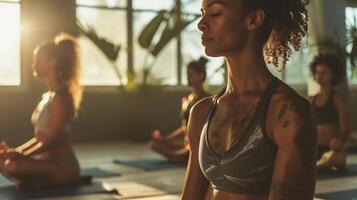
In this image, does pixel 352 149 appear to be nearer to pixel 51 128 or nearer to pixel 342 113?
pixel 342 113

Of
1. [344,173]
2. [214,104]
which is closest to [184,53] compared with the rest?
[344,173]

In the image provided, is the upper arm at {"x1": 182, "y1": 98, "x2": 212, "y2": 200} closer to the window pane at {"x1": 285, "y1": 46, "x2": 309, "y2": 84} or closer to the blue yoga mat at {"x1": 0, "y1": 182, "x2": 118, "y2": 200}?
the blue yoga mat at {"x1": 0, "y1": 182, "x2": 118, "y2": 200}

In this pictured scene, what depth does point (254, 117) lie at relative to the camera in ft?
2.84

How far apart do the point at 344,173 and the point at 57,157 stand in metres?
2.35

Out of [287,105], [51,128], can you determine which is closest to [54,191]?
[51,128]

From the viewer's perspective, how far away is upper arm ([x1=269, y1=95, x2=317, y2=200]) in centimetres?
81

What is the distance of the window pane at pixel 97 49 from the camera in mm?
8070

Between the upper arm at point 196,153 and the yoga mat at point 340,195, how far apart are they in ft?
7.98

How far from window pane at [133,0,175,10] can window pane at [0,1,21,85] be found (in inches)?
77.6

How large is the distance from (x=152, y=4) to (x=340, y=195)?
Answer: 5.94m

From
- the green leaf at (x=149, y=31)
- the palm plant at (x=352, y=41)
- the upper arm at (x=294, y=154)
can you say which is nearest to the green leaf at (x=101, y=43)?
the green leaf at (x=149, y=31)

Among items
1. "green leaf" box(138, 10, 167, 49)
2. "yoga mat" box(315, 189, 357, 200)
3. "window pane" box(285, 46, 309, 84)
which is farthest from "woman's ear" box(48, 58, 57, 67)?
"window pane" box(285, 46, 309, 84)

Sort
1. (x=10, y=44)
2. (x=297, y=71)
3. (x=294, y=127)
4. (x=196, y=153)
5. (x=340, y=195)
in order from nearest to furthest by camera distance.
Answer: (x=294, y=127) < (x=196, y=153) < (x=340, y=195) < (x=10, y=44) < (x=297, y=71)

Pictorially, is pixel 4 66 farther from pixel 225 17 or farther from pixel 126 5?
pixel 225 17
